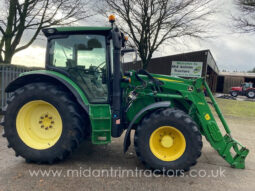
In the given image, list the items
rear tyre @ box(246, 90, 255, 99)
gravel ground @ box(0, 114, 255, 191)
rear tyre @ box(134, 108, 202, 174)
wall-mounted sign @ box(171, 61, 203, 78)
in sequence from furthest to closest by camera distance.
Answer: rear tyre @ box(246, 90, 255, 99) < wall-mounted sign @ box(171, 61, 203, 78) < rear tyre @ box(134, 108, 202, 174) < gravel ground @ box(0, 114, 255, 191)

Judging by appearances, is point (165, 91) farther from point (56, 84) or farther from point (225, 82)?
point (225, 82)

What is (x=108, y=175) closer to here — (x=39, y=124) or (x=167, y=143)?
(x=167, y=143)

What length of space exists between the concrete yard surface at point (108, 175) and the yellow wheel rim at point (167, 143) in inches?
12.0

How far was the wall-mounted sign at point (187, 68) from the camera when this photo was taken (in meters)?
14.4

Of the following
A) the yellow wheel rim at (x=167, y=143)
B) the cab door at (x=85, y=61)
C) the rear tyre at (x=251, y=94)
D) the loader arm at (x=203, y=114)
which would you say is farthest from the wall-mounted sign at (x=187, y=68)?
the cab door at (x=85, y=61)

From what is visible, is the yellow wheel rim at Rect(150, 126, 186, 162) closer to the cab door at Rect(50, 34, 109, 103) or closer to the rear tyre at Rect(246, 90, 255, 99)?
the cab door at Rect(50, 34, 109, 103)

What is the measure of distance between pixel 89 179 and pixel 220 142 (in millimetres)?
2105

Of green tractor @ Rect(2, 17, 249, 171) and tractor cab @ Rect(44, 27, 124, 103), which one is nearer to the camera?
green tractor @ Rect(2, 17, 249, 171)

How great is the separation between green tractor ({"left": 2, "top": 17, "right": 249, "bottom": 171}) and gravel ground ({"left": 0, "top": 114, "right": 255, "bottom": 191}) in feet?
0.61

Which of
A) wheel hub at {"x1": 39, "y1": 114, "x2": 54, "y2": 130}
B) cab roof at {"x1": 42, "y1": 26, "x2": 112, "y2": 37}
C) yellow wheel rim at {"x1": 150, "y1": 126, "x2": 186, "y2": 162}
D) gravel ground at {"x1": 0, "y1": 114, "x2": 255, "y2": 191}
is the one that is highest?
cab roof at {"x1": 42, "y1": 26, "x2": 112, "y2": 37}

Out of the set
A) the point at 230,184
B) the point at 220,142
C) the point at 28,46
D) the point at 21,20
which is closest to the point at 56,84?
the point at 220,142

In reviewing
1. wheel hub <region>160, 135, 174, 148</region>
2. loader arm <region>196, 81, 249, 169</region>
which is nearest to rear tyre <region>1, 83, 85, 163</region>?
wheel hub <region>160, 135, 174, 148</region>

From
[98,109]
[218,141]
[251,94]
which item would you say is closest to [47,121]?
[98,109]

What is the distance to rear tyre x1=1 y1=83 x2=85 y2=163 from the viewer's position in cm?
316
